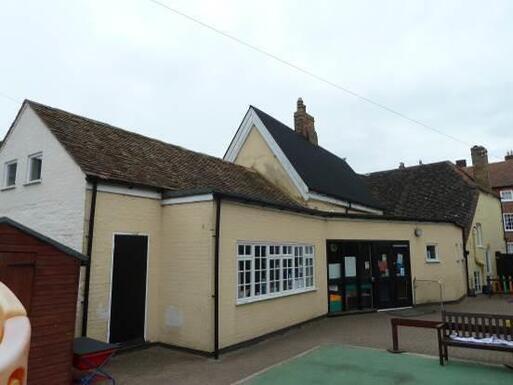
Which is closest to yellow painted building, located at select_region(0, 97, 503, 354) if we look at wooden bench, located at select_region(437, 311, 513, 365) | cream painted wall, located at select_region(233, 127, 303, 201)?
cream painted wall, located at select_region(233, 127, 303, 201)

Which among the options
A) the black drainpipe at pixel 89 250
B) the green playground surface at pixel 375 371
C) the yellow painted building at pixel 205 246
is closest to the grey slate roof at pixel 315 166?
the yellow painted building at pixel 205 246

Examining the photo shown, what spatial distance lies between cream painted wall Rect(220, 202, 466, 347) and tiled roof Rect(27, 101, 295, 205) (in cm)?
74

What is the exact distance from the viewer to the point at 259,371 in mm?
7684

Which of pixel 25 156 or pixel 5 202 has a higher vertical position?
pixel 25 156

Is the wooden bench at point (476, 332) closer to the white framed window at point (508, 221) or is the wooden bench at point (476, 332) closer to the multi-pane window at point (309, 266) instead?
the multi-pane window at point (309, 266)

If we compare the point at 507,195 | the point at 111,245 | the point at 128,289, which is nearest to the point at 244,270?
the point at 128,289

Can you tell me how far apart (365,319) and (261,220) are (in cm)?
561

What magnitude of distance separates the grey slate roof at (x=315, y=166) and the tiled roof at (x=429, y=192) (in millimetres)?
3341

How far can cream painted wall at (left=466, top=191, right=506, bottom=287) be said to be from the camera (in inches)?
841

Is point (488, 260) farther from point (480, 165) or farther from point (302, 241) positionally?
point (302, 241)

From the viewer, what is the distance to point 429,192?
25.2m

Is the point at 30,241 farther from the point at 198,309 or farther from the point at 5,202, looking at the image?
the point at 5,202

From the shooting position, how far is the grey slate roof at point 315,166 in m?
17.6

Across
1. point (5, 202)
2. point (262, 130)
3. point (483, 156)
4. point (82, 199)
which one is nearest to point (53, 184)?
point (82, 199)
